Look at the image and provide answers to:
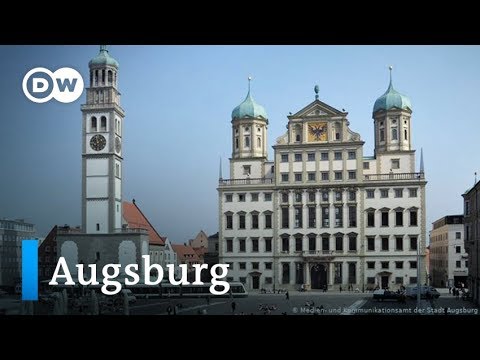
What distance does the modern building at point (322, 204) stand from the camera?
9.75 m

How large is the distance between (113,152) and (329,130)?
3073 millimetres

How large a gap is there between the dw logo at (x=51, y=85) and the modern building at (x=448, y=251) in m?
5.24

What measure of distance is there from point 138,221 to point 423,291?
3962 millimetres

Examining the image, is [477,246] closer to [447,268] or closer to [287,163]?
[447,268]

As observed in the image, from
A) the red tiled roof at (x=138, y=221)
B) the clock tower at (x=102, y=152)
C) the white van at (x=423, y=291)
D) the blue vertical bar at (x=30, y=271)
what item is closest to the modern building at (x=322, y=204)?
the white van at (x=423, y=291)

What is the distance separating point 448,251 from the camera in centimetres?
993

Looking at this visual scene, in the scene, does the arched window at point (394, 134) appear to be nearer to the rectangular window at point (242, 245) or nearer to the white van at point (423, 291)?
the white van at point (423, 291)

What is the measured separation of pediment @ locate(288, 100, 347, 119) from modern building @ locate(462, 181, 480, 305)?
2.01 meters

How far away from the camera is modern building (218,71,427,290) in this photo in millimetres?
9750

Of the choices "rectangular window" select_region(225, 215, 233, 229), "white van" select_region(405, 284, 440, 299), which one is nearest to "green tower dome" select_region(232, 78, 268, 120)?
"rectangular window" select_region(225, 215, 233, 229)

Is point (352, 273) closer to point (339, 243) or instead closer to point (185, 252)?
point (339, 243)
